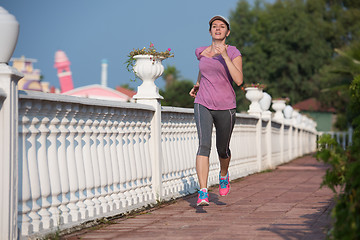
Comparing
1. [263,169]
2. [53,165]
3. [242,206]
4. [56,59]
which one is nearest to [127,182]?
[242,206]

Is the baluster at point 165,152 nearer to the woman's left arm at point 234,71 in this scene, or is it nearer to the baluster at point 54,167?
the woman's left arm at point 234,71

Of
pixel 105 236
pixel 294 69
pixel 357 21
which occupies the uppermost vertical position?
pixel 357 21

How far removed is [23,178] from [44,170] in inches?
11.9

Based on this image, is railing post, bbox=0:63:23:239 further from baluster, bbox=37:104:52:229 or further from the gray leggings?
the gray leggings

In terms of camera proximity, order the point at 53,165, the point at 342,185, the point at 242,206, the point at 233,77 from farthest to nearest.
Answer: the point at 242,206 → the point at 233,77 → the point at 53,165 → the point at 342,185

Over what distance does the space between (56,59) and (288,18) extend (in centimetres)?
3880

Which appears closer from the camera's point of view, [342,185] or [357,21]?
[342,185]

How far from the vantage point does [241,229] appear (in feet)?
16.7

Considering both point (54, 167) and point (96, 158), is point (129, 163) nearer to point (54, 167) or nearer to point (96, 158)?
point (96, 158)

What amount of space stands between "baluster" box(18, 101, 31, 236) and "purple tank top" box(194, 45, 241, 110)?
7.47 feet

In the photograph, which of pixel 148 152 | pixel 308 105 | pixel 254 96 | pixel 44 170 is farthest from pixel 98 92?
pixel 44 170

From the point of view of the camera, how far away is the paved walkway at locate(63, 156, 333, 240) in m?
4.88

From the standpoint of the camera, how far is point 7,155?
4.13m

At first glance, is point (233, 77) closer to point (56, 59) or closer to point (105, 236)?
point (105, 236)
